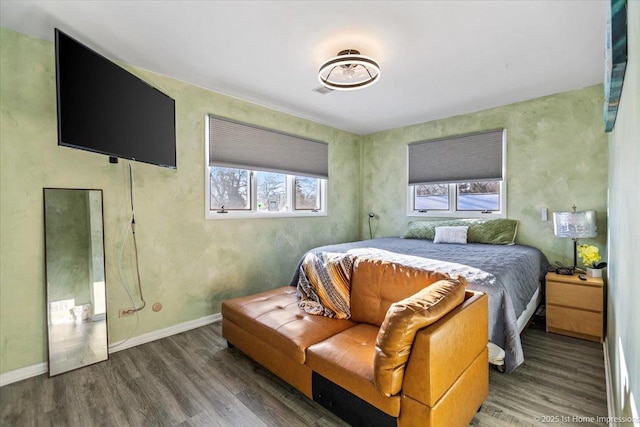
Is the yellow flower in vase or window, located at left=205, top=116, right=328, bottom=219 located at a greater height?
window, located at left=205, top=116, right=328, bottom=219

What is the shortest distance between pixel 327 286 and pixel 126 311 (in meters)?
1.86

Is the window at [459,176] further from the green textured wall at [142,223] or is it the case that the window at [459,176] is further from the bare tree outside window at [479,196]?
the green textured wall at [142,223]

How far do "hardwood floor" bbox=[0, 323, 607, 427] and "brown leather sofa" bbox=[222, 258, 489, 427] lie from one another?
158mm

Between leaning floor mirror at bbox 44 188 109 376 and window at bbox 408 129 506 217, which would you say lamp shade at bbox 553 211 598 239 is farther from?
leaning floor mirror at bbox 44 188 109 376

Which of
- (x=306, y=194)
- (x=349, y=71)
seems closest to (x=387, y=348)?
(x=349, y=71)

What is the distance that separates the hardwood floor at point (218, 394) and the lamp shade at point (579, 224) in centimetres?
106

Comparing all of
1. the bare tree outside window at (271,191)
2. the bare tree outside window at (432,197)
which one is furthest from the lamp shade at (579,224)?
the bare tree outside window at (271,191)

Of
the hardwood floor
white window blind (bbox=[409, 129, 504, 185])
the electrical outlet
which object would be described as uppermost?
white window blind (bbox=[409, 129, 504, 185])

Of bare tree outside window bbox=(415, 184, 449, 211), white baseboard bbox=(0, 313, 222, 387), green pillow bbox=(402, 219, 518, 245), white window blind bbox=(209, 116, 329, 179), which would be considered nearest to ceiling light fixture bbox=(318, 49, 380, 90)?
white window blind bbox=(209, 116, 329, 179)

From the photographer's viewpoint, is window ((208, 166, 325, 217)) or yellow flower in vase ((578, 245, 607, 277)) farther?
window ((208, 166, 325, 217))

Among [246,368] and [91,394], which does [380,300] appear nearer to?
[246,368]

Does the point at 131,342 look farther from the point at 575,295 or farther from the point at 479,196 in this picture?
the point at 479,196

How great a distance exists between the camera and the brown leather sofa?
4.30 feet

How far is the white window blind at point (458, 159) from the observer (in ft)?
12.5
